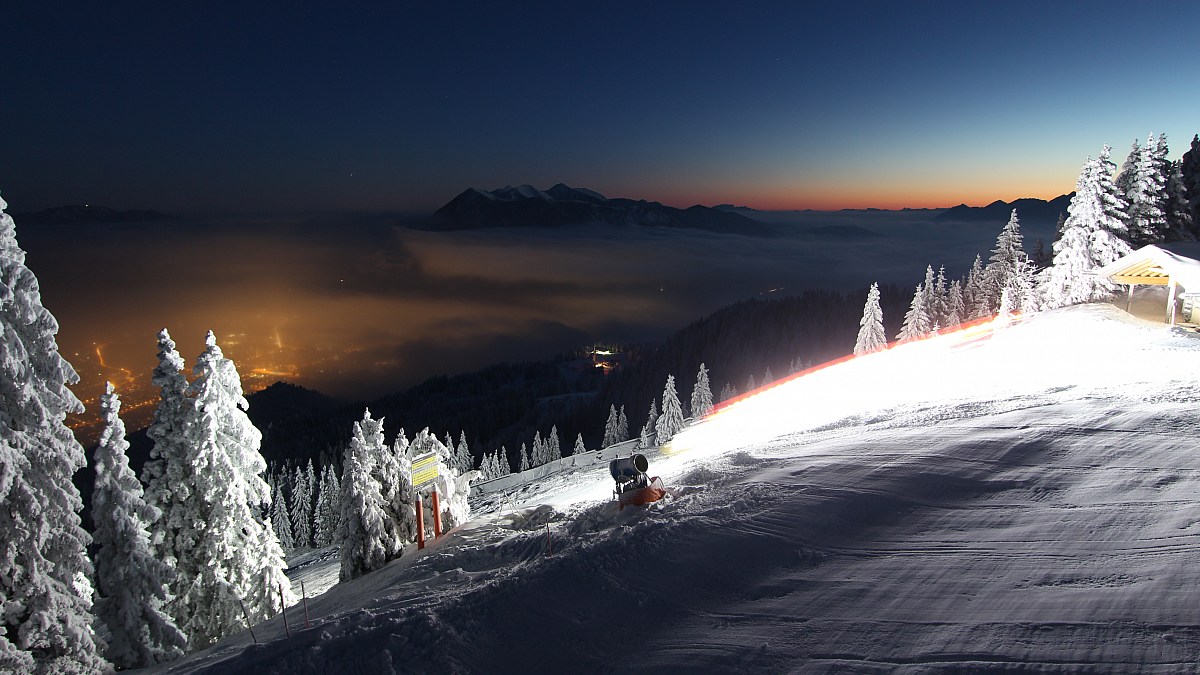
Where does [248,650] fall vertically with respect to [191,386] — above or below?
below

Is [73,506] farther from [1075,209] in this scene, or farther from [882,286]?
[882,286]

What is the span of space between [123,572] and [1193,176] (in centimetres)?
7700

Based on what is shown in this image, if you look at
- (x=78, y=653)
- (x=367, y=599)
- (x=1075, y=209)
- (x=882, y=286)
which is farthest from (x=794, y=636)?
(x=882, y=286)

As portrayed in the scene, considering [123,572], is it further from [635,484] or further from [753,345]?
[753,345]

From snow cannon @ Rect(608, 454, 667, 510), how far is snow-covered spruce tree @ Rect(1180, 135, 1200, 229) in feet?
194

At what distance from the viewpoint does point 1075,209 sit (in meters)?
41.1

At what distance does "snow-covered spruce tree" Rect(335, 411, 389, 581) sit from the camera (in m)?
26.0

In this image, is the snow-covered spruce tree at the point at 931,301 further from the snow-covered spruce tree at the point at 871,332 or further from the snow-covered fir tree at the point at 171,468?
the snow-covered fir tree at the point at 171,468

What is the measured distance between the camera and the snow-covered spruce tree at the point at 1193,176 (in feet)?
160

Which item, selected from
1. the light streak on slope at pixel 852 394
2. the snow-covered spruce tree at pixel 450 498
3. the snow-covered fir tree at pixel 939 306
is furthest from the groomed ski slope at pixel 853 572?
the snow-covered fir tree at pixel 939 306

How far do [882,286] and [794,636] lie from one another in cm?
17742

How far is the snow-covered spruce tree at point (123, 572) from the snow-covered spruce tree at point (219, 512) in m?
2.10

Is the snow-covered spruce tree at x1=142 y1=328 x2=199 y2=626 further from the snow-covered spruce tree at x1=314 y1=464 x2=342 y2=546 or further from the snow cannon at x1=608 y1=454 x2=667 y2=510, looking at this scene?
the snow-covered spruce tree at x1=314 y1=464 x2=342 y2=546

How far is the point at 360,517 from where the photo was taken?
26109 mm
